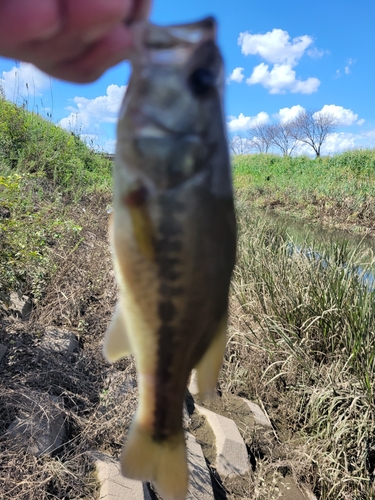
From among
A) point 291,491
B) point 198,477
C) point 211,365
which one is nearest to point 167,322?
point 211,365

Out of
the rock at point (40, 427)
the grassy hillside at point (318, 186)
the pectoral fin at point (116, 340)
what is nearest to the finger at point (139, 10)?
the pectoral fin at point (116, 340)

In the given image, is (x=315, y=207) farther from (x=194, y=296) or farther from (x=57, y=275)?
(x=194, y=296)

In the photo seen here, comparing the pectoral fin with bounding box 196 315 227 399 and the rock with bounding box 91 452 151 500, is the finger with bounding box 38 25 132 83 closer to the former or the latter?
the pectoral fin with bounding box 196 315 227 399

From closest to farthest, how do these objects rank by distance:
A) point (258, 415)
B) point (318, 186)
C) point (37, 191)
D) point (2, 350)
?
point (2, 350) → point (258, 415) → point (37, 191) → point (318, 186)

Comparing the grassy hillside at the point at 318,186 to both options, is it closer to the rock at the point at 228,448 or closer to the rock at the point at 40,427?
the rock at the point at 228,448

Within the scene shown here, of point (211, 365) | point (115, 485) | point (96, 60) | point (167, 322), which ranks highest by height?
point (96, 60)

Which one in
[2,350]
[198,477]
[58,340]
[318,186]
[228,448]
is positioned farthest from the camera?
[318,186]

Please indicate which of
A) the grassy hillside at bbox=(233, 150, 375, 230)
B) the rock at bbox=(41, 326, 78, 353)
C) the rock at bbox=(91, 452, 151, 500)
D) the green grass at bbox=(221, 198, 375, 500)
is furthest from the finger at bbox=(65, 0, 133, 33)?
the grassy hillside at bbox=(233, 150, 375, 230)

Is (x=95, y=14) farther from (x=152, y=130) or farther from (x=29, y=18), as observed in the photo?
(x=152, y=130)
